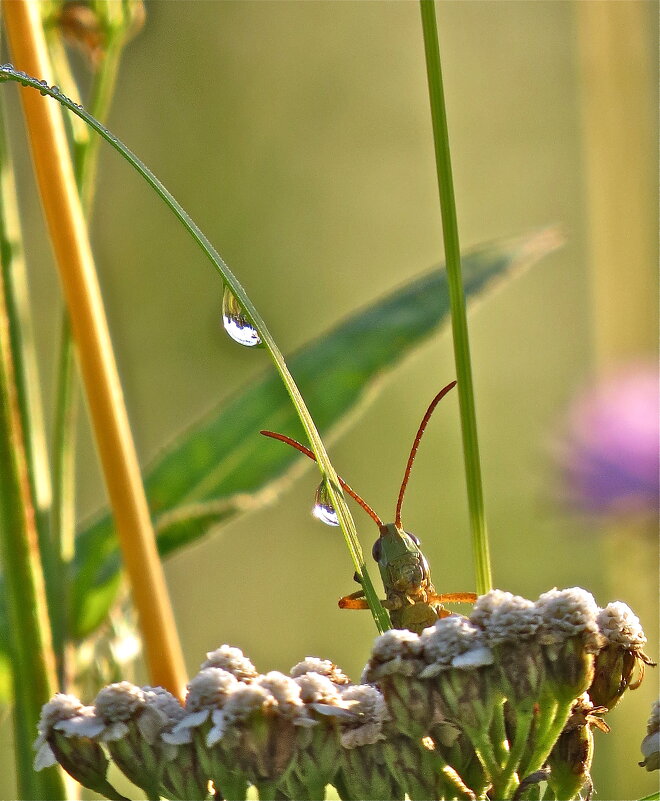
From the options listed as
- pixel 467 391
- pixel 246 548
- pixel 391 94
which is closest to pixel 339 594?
pixel 246 548

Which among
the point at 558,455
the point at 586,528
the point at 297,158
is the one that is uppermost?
the point at 297,158

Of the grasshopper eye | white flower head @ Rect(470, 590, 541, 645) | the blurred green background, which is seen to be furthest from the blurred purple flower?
white flower head @ Rect(470, 590, 541, 645)

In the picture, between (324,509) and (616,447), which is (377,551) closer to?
(324,509)

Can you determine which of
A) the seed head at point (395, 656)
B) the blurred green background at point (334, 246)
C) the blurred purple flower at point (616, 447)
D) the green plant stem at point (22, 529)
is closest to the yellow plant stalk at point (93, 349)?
the green plant stem at point (22, 529)

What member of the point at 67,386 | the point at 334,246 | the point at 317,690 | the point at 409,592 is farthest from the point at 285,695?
the point at 334,246

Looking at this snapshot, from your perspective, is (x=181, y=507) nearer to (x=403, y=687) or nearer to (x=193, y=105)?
(x=403, y=687)

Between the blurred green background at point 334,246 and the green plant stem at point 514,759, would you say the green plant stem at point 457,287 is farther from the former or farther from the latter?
the blurred green background at point 334,246
